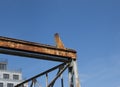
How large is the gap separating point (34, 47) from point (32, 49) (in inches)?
7.9

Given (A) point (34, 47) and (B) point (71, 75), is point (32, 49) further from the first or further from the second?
(B) point (71, 75)

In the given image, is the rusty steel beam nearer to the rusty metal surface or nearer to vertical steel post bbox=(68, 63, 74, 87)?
the rusty metal surface

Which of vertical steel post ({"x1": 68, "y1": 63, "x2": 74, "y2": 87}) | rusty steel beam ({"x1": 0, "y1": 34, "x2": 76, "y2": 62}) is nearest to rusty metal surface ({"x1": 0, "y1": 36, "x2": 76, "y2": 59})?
rusty steel beam ({"x1": 0, "y1": 34, "x2": 76, "y2": 62})

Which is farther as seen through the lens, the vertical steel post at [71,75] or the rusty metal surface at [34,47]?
A: the vertical steel post at [71,75]

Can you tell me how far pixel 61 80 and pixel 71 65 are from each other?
3.58ft

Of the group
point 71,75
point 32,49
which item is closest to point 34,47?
point 32,49

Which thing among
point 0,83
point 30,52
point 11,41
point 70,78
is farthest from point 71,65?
point 0,83

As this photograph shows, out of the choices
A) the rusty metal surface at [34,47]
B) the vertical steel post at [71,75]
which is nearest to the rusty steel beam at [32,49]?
the rusty metal surface at [34,47]

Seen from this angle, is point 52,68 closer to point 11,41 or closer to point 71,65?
point 71,65

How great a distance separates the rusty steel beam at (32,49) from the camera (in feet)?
57.5

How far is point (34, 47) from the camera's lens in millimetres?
18422

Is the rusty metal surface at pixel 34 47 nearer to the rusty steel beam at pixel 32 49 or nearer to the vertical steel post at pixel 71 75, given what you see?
the rusty steel beam at pixel 32 49

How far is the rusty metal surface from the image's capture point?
1752 cm

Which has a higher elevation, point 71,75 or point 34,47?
point 34,47
